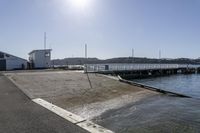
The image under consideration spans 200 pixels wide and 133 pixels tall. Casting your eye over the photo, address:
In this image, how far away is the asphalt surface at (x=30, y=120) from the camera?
695cm

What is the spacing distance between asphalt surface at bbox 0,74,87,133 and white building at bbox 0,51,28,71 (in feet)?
121

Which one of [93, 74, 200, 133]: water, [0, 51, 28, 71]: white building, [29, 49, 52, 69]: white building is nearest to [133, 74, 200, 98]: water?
[93, 74, 200, 133]: water

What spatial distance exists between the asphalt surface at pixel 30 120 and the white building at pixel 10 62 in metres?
36.8

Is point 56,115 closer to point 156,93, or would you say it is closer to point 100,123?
point 100,123

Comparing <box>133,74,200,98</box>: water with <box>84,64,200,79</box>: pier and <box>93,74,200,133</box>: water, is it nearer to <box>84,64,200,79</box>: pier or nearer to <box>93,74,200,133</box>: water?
<box>84,64,200,79</box>: pier

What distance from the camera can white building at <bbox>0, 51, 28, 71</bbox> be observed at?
44.8m

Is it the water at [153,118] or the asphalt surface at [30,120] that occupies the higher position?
the asphalt surface at [30,120]

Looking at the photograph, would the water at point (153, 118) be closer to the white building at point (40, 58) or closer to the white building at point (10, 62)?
the white building at point (40, 58)

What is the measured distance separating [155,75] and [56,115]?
46.8 meters

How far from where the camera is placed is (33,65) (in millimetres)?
48062

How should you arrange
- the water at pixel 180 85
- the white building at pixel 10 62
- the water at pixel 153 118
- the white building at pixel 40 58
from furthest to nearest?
the white building at pixel 40 58, the white building at pixel 10 62, the water at pixel 180 85, the water at pixel 153 118

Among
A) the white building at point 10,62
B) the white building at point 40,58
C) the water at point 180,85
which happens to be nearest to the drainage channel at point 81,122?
the water at point 180,85

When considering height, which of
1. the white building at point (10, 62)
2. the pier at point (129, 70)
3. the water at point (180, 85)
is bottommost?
the water at point (180, 85)

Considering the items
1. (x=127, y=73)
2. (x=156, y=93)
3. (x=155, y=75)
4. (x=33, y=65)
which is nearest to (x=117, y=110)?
(x=156, y=93)
